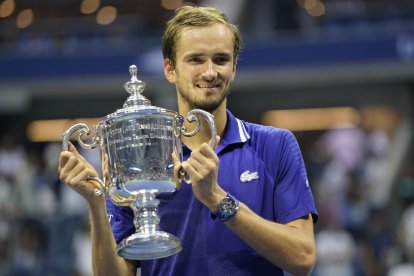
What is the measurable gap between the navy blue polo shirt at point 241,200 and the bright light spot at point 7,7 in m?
11.0

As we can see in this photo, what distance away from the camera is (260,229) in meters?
2.77

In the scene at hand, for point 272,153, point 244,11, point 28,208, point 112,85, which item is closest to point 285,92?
point 244,11

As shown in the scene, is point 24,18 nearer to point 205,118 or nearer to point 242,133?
point 242,133

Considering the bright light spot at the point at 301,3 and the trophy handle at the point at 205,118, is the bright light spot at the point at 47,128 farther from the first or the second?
the trophy handle at the point at 205,118

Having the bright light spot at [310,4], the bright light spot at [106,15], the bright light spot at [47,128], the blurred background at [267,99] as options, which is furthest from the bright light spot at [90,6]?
the bright light spot at [310,4]

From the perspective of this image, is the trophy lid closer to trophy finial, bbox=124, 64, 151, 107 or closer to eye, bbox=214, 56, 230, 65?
trophy finial, bbox=124, 64, 151, 107

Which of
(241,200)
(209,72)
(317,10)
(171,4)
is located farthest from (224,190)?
(171,4)

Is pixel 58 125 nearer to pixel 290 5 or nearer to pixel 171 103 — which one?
pixel 171 103

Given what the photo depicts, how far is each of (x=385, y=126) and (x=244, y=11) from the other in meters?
2.82

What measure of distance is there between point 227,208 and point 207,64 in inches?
20.1

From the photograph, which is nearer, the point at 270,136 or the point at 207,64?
the point at 207,64

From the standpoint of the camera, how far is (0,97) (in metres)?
14.6

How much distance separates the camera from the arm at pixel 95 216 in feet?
9.20

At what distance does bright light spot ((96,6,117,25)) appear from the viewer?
1353cm
